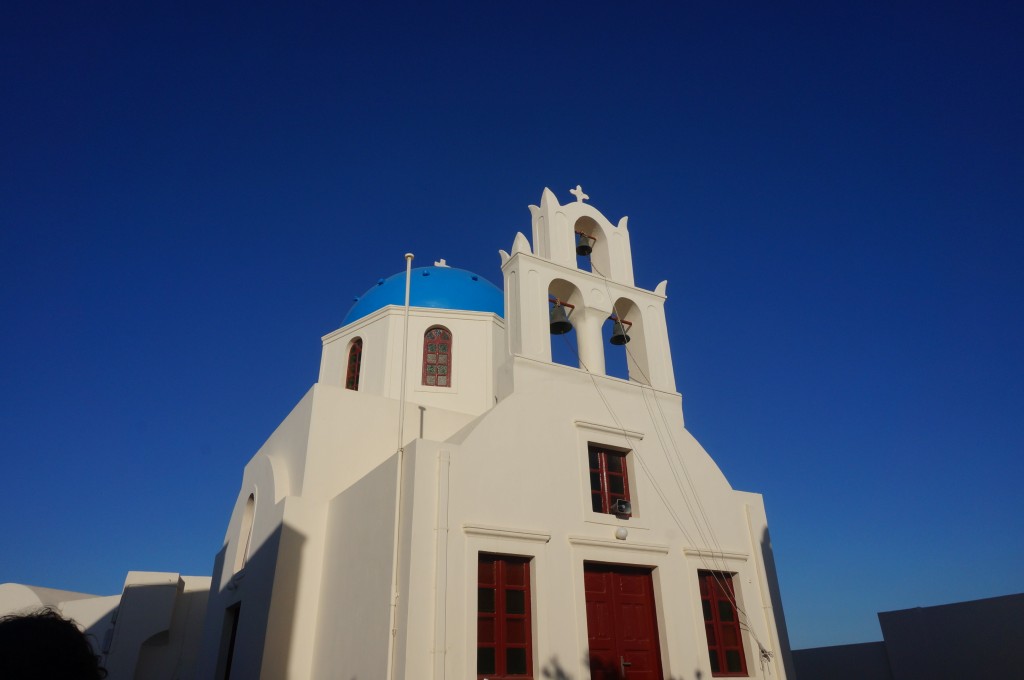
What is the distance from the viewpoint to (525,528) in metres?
9.14

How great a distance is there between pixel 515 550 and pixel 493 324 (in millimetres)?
7550

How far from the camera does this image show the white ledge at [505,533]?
8672 mm

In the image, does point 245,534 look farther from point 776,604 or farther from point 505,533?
point 776,604

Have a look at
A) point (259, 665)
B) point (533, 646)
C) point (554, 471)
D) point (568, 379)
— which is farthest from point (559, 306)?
point (259, 665)

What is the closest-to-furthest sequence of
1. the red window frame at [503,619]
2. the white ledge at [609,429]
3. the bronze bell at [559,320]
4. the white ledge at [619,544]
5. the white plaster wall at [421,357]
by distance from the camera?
1. the red window frame at [503,619]
2. the white ledge at [619,544]
3. the white ledge at [609,429]
4. the bronze bell at [559,320]
5. the white plaster wall at [421,357]

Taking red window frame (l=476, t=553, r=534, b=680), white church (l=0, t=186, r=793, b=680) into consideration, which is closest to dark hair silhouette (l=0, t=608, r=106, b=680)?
white church (l=0, t=186, r=793, b=680)

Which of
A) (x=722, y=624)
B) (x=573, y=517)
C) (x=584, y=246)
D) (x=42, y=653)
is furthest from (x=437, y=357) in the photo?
(x=42, y=653)

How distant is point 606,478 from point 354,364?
7887mm

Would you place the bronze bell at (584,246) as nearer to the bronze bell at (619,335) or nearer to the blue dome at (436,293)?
the bronze bell at (619,335)

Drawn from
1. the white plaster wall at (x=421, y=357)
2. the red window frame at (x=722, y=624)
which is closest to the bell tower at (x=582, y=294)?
the red window frame at (x=722, y=624)

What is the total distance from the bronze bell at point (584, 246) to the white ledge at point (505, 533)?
5.76 metres

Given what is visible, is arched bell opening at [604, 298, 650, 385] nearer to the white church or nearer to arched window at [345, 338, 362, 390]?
the white church

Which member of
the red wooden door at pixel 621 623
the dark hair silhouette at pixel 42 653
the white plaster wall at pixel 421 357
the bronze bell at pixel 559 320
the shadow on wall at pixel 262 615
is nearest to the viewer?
the dark hair silhouette at pixel 42 653

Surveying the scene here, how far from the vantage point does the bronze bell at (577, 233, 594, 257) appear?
1294cm
